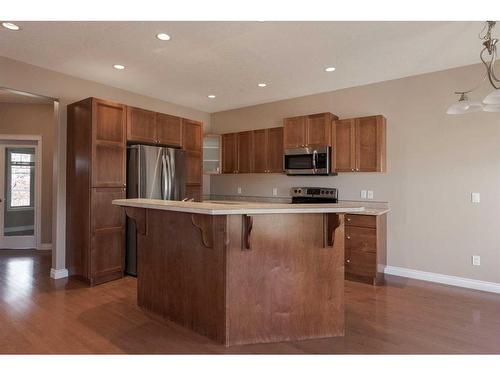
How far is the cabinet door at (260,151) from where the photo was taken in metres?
5.24

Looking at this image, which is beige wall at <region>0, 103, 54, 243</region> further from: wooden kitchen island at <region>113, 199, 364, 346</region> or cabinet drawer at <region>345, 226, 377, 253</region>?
cabinet drawer at <region>345, 226, 377, 253</region>

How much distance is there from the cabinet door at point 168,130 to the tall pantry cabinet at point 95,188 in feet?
1.79

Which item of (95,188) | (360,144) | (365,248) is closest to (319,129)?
(360,144)

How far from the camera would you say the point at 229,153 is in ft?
18.8

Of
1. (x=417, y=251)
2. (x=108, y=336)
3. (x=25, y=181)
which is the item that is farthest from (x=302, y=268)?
(x=25, y=181)

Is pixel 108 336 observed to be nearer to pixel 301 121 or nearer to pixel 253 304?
pixel 253 304

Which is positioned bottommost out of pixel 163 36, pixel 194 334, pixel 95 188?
pixel 194 334

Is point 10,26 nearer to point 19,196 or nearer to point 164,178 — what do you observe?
point 164,178

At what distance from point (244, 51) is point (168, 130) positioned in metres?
1.83

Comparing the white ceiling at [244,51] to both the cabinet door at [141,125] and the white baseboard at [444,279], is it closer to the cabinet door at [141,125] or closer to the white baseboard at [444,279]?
the cabinet door at [141,125]

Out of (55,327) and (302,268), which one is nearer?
(302,268)

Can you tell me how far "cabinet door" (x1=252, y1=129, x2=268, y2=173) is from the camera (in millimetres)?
5242

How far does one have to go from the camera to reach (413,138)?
405 cm
